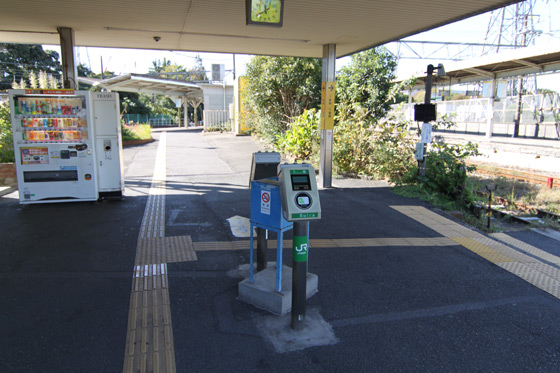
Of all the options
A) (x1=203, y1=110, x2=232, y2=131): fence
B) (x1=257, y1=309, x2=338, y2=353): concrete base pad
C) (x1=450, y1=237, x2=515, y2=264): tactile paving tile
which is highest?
(x1=203, y1=110, x2=232, y2=131): fence

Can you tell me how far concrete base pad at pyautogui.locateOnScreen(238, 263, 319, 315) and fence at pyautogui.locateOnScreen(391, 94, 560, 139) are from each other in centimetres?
2094

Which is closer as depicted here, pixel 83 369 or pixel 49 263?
pixel 83 369

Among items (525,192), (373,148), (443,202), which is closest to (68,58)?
(373,148)

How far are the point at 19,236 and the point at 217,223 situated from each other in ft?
10.2

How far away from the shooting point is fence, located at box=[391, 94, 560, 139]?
25281 mm

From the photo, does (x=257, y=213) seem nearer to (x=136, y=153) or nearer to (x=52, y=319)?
(x=52, y=319)

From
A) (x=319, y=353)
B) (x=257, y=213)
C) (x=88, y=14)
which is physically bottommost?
(x=319, y=353)

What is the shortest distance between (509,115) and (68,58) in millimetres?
31284

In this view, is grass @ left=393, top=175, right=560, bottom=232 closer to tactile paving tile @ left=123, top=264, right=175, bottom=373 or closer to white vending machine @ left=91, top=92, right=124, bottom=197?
tactile paving tile @ left=123, top=264, right=175, bottom=373

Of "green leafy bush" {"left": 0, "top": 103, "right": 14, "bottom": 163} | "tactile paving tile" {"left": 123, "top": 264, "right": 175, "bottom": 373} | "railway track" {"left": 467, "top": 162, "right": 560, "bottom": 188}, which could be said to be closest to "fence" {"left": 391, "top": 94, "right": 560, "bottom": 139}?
"railway track" {"left": 467, "top": 162, "right": 560, "bottom": 188}

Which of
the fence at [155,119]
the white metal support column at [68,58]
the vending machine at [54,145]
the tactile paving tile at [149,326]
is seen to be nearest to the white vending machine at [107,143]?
the vending machine at [54,145]

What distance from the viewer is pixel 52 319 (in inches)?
142

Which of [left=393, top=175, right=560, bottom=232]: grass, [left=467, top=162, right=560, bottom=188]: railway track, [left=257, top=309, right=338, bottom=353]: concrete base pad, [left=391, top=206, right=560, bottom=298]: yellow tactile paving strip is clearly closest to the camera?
[left=257, top=309, right=338, bottom=353]: concrete base pad

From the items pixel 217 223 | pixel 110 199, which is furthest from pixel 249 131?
pixel 217 223
